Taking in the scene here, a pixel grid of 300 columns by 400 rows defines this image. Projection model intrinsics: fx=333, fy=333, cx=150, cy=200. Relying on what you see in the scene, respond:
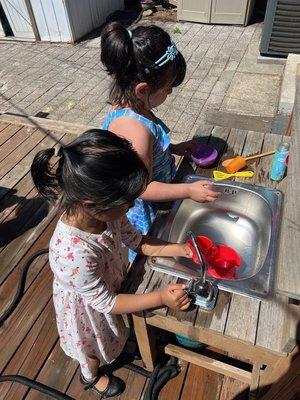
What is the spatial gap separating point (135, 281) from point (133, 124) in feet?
2.48

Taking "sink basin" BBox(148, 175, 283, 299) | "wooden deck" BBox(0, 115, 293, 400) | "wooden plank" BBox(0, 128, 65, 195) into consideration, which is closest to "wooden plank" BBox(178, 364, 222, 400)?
"wooden deck" BBox(0, 115, 293, 400)

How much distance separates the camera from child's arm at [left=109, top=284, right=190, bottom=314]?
53.8 inches

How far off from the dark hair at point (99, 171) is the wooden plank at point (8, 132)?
330 centimetres

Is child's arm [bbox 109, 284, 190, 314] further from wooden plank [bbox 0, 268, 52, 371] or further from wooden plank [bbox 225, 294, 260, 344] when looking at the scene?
wooden plank [bbox 0, 268, 52, 371]

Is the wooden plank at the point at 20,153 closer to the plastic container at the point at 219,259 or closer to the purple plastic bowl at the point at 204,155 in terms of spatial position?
the purple plastic bowl at the point at 204,155

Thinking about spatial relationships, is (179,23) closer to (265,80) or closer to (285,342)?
(265,80)

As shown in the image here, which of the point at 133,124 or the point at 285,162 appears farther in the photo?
the point at 285,162

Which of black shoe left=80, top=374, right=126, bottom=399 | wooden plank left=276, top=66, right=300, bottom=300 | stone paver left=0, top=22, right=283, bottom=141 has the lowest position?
stone paver left=0, top=22, right=283, bottom=141

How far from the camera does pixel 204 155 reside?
220 centimetres

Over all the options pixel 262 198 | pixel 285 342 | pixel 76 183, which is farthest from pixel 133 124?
pixel 285 342

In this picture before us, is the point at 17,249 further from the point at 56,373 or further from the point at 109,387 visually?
the point at 109,387

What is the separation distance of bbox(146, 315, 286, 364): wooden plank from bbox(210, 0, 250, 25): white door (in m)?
7.45

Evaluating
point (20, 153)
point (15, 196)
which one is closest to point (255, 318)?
point (15, 196)

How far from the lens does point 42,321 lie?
7.95ft
